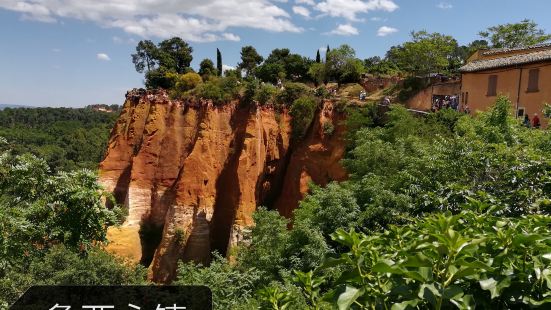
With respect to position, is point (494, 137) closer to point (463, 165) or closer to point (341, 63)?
point (463, 165)

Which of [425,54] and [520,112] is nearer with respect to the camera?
[520,112]

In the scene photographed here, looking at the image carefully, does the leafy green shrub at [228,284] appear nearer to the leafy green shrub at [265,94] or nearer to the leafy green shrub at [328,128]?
the leafy green shrub at [328,128]

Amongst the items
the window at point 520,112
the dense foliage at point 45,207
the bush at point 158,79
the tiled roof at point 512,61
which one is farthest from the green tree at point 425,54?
the dense foliage at point 45,207

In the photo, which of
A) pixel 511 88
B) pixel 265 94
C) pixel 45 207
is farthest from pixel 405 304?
pixel 265 94

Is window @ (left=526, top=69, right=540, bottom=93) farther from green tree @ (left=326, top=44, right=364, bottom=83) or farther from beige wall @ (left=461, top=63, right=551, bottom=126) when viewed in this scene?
green tree @ (left=326, top=44, right=364, bottom=83)

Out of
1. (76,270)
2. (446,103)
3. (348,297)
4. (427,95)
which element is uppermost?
(427,95)

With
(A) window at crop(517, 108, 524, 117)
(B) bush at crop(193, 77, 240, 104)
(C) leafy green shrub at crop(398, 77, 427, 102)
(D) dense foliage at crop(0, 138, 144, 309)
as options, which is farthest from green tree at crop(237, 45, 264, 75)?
(D) dense foliage at crop(0, 138, 144, 309)

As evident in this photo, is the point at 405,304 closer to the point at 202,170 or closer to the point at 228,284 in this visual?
the point at 228,284

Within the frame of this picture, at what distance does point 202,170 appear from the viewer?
2347 centimetres

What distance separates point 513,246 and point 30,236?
8.14 meters

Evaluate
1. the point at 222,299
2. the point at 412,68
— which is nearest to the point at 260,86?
the point at 412,68

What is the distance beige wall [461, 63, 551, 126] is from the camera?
17.6 metres

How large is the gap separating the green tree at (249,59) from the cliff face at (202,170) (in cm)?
1146

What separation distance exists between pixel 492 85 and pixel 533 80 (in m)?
2.21
